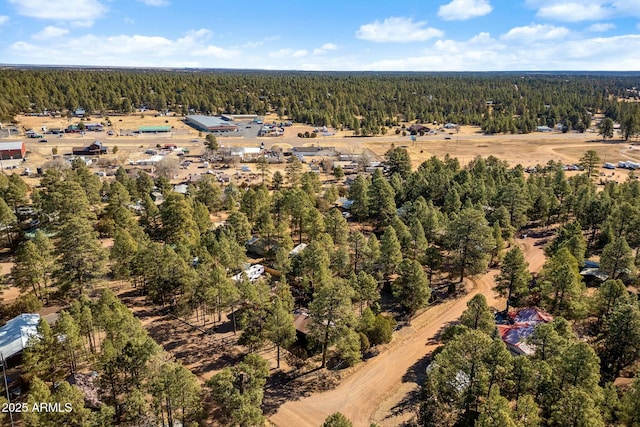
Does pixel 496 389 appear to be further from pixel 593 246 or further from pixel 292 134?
pixel 292 134

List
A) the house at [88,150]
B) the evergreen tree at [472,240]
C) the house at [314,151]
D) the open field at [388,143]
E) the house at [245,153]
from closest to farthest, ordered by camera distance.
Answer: the evergreen tree at [472,240], the house at [88,150], the house at [245,153], the house at [314,151], the open field at [388,143]

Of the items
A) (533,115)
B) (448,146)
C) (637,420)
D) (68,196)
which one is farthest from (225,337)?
(533,115)

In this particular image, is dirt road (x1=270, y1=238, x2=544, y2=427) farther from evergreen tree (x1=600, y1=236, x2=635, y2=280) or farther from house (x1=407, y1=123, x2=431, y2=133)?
house (x1=407, y1=123, x2=431, y2=133)

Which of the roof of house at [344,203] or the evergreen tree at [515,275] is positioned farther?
the roof of house at [344,203]

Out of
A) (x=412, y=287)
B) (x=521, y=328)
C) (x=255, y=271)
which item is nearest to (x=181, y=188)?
(x=255, y=271)

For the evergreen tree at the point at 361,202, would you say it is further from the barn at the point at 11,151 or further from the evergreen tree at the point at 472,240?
the barn at the point at 11,151

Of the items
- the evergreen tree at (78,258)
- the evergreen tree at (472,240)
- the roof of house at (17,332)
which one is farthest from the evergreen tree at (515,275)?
the roof of house at (17,332)
